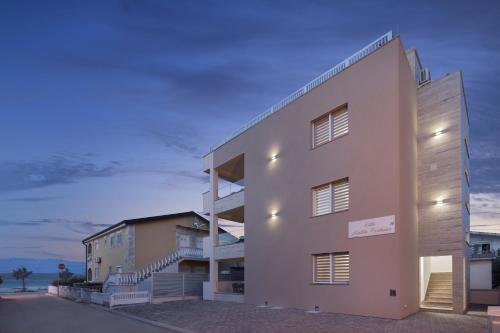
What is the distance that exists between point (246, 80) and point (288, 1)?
245 inches

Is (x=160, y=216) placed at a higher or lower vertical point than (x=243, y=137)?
lower

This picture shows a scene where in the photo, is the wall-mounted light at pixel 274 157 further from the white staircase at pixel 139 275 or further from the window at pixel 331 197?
the white staircase at pixel 139 275

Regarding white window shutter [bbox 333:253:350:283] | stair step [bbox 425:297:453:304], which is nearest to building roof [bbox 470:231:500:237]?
stair step [bbox 425:297:453:304]

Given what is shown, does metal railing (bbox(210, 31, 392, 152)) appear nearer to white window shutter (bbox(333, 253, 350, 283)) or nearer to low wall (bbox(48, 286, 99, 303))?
white window shutter (bbox(333, 253, 350, 283))

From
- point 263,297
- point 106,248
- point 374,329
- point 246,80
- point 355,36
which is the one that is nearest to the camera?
point 374,329

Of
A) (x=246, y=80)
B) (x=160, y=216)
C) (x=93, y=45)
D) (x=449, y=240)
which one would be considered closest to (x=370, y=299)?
(x=449, y=240)

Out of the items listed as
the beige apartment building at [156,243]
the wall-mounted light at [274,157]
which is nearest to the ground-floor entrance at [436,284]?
the wall-mounted light at [274,157]

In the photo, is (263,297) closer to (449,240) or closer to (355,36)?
(449,240)

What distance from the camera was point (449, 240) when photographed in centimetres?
1433

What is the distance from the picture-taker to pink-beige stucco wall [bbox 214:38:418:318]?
42.2 feet

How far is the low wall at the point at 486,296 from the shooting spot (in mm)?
17688

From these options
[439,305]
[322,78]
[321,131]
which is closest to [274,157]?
[321,131]

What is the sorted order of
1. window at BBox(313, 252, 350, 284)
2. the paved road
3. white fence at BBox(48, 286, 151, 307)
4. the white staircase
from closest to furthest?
the paved road → window at BBox(313, 252, 350, 284) → white fence at BBox(48, 286, 151, 307) → the white staircase

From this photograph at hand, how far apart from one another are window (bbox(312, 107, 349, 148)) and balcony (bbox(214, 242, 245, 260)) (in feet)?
24.7
